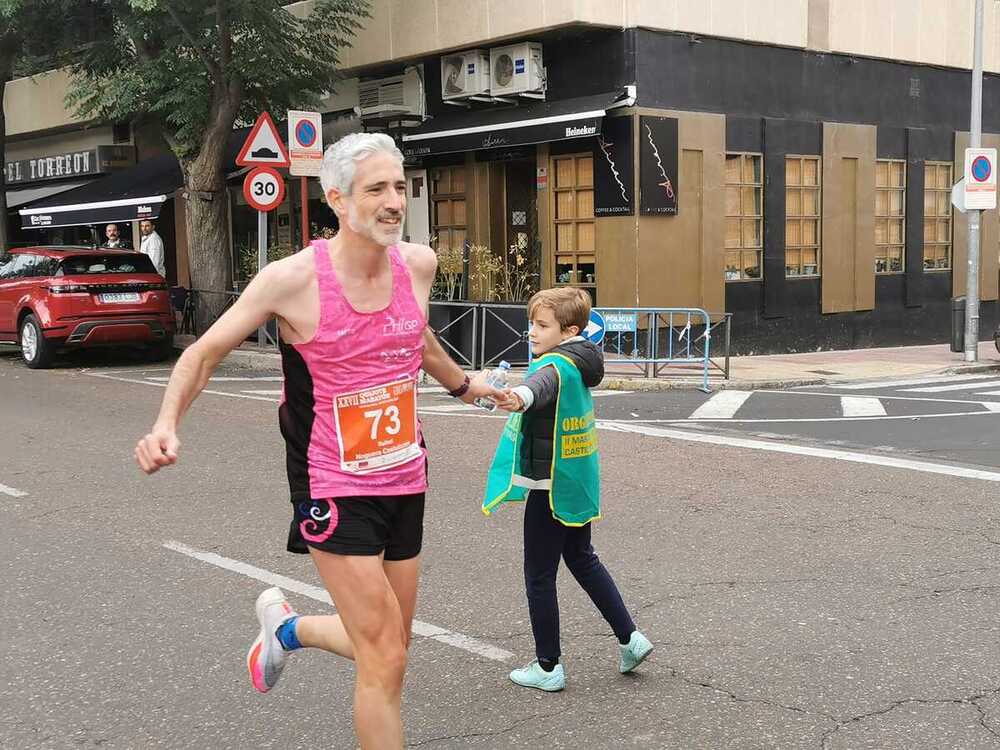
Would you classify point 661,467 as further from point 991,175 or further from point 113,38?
point 113,38

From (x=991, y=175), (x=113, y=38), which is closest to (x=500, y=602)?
(x=991, y=175)

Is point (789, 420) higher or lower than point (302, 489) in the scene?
lower

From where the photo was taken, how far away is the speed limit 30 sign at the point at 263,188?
1534 cm

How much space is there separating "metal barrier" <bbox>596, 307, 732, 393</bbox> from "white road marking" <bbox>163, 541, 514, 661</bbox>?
8714mm

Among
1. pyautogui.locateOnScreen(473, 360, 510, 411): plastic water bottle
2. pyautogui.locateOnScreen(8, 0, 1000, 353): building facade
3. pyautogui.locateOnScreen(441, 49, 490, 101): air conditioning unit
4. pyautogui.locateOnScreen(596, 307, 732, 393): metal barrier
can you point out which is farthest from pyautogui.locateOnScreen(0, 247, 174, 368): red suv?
pyautogui.locateOnScreen(473, 360, 510, 411): plastic water bottle

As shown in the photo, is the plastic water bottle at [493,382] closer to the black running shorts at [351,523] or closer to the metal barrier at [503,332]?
the black running shorts at [351,523]

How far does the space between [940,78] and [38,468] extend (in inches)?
719

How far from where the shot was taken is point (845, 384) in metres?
15.4

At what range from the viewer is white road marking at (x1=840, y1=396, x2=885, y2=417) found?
12086mm

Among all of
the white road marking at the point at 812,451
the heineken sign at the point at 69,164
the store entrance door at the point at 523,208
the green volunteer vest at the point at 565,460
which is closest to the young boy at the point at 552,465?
the green volunteer vest at the point at 565,460

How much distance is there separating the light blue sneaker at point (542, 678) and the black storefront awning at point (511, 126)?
531 inches

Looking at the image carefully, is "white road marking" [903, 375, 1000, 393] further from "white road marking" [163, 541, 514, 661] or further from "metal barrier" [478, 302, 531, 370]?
"white road marking" [163, 541, 514, 661]

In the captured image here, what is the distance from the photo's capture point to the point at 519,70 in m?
18.4

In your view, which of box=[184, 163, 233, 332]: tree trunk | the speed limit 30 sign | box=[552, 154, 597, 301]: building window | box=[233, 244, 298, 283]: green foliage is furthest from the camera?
box=[233, 244, 298, 283]: green foliage
